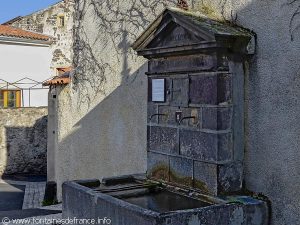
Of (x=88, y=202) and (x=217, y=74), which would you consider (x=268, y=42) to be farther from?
(x=88, y=202)

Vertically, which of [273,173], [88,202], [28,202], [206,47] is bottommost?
[28,202]

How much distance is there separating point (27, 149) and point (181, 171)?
1151 centimetres

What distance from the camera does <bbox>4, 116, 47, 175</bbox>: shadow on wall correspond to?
15.3 meters

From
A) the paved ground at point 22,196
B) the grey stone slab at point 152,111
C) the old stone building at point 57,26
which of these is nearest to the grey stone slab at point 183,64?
the grey stone slab at point 152,111

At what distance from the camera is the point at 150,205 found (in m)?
4.64

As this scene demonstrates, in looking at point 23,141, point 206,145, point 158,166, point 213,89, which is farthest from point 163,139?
point 23,141

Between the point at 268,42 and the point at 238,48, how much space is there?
0.99 feet

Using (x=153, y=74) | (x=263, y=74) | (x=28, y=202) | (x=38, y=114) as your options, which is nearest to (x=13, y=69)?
(x=38, y=114)

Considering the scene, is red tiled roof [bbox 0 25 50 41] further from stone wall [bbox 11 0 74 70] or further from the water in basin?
the water in basin

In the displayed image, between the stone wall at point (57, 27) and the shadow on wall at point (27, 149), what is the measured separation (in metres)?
6.80

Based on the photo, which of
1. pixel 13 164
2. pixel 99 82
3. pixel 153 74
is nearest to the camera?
pixel 153 74

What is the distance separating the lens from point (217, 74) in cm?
453

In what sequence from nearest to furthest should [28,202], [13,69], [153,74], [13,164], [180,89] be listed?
[180,89]
[153,74]
[28,202]
[13,164]
[13,69]

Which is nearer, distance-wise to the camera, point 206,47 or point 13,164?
point 206,47
